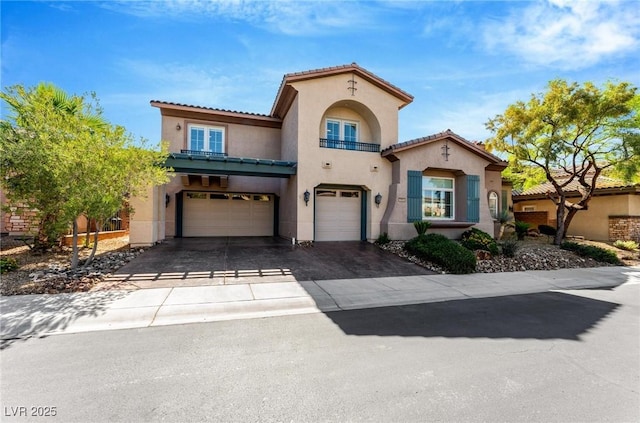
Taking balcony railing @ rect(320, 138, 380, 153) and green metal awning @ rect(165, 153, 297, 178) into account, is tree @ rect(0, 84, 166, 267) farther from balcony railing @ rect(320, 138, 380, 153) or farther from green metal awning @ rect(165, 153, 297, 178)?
balcony railing @ rect(320, 138, 380, 153)

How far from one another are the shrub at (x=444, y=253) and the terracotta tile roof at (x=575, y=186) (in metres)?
11.5

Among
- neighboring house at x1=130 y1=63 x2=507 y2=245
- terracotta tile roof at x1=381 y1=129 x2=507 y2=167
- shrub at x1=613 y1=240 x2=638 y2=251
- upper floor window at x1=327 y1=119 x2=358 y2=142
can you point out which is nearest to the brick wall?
shrub at x1=613 y1=240 x2=638 y2=251

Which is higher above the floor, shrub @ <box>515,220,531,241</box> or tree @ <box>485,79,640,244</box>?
tree @ <box>485,79,640,244</box>

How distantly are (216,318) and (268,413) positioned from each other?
2.82 m

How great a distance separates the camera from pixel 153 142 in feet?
26.6

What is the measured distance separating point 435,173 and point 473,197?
86.9 inches

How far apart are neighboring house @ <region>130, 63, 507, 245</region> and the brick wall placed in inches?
276

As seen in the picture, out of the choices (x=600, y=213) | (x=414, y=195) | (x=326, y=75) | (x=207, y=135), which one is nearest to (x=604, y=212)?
(x=600, y=213)

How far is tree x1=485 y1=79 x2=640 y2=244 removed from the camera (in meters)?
12.7

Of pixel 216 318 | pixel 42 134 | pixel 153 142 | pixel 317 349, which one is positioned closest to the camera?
pixel 317 349

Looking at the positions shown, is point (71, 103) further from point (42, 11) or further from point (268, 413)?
point (268, 413)

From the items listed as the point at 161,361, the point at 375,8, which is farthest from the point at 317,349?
the point at 375,8

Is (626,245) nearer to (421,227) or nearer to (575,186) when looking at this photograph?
(575,186)

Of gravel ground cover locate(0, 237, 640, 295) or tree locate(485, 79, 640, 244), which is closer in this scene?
gravel ground cover locate(0, 237, 640, 295)
